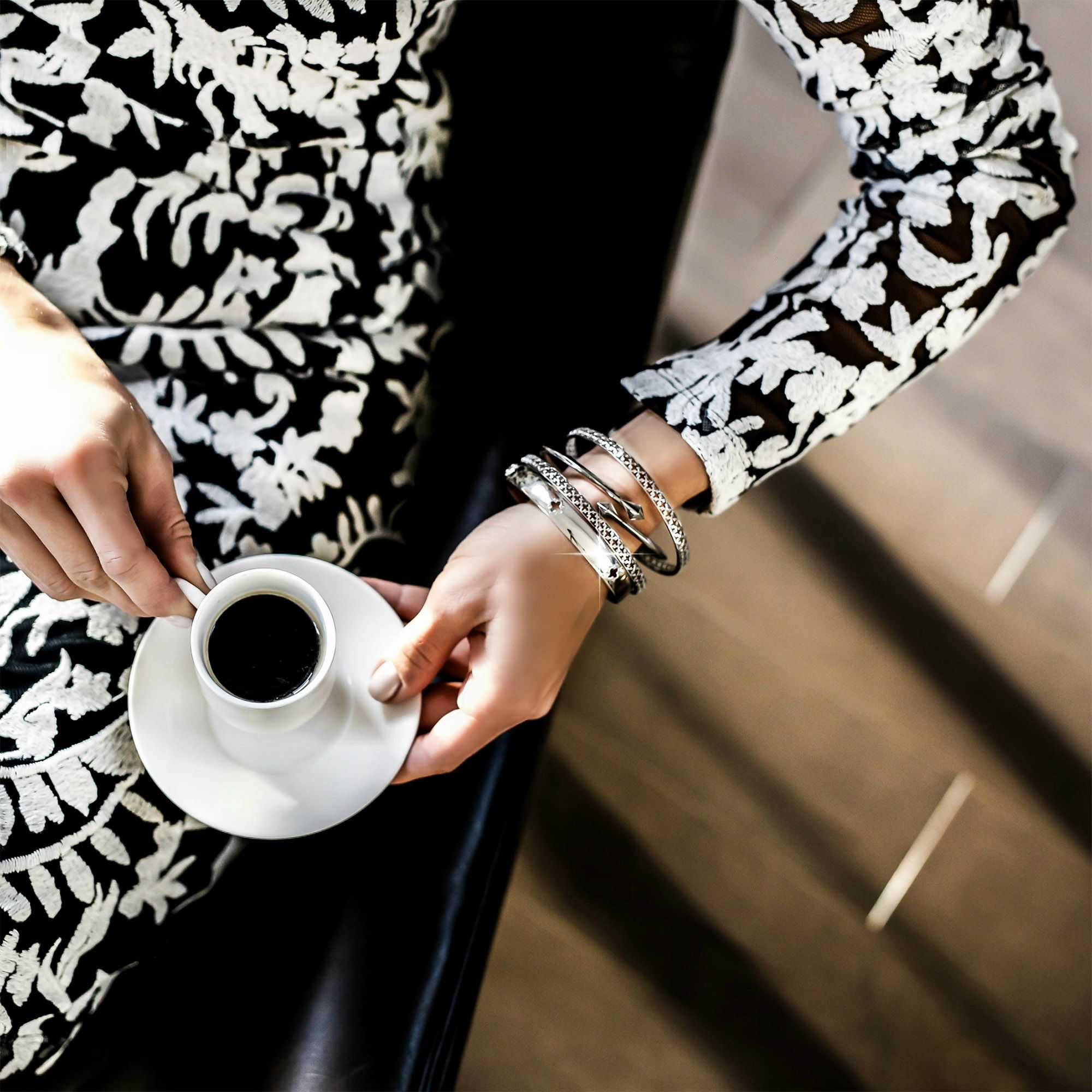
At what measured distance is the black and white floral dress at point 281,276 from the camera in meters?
0.53

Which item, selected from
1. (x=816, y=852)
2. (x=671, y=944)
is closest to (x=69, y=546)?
(x=671, y=944)

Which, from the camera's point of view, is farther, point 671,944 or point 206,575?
point 671,944

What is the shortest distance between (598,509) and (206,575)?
0.26 meters

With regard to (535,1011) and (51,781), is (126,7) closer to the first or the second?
(51,781)

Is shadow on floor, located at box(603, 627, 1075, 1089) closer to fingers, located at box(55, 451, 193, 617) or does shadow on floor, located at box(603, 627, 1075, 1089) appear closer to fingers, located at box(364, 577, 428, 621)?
fingers, located at box(364, 577, 428, 621)

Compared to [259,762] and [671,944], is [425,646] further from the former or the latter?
[671,944]

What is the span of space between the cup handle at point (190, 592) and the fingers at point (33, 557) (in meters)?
0.06

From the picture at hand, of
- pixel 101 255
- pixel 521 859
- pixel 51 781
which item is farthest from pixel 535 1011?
pixel 101 255

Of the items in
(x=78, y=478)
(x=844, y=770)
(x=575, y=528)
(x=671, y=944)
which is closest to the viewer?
(x=78, y=478)

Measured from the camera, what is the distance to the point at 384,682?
1.83 feet

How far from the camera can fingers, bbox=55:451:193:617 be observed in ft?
1.58

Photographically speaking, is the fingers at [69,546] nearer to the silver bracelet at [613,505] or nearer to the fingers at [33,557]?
the fingers at [33,557]

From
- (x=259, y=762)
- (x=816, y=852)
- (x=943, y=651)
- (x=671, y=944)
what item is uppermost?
(x=259, y=762)

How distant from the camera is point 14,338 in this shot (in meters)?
0.52
